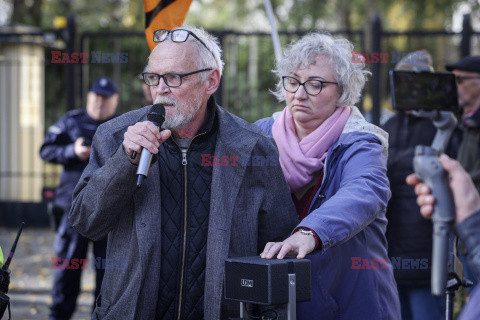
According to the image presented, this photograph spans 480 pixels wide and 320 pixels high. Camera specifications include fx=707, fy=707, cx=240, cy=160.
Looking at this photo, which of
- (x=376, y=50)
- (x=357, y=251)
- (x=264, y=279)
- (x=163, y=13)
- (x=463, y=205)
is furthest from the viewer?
(x=376, y=50)

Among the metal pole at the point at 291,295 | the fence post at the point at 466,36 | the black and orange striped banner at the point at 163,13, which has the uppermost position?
the fence post at the point at 466,36

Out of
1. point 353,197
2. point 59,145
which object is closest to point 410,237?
point 353,197

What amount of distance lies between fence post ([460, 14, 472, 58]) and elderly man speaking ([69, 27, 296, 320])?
6.76m

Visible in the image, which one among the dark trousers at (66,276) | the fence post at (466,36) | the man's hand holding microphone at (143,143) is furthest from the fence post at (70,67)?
the man's hand holding microphone at (143,143)

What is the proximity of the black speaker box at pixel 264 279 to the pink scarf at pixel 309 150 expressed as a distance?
0.85m

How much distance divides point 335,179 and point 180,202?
0.71 metres

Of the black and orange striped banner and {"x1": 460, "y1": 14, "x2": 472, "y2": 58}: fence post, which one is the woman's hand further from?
{"x1": 460, "y1": 14, "x2": 472, "y2": 58}: fence post

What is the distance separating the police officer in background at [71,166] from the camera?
238 inches

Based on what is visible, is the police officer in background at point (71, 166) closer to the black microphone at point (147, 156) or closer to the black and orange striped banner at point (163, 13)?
the black and orange striped banner at point (163, 13)

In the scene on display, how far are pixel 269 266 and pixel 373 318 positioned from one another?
3.21ft

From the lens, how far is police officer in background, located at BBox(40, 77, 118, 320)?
19.8 ft

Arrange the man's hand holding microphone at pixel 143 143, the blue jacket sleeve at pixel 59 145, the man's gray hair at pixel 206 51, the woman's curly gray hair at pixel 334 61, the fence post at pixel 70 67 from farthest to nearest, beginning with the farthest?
1. the fence post at pixel 70 67
2. the blue jacket sleeve at pixel 59 145
3. the woman's curly gray hair at pixel 334 61
4. the man's gray hair at pixel 206 51
5. the man's hand holding microphone at pixel 143 143

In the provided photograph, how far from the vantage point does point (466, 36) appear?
9.20m

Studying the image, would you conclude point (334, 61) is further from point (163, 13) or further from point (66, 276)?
point (66, 276)
